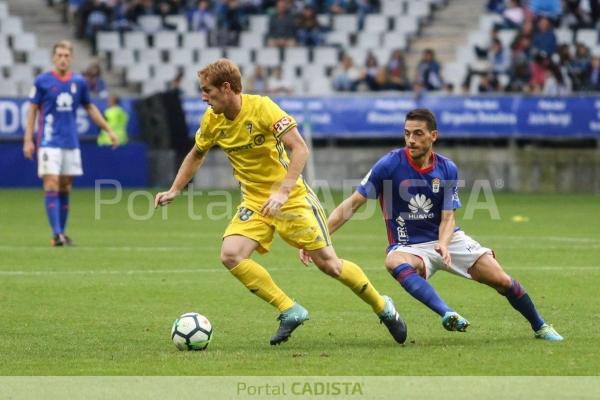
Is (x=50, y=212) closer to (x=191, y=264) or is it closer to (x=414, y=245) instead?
(x=191, y=264)

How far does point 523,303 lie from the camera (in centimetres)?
888

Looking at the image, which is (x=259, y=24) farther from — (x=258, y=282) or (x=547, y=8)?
(x=258, y=282)

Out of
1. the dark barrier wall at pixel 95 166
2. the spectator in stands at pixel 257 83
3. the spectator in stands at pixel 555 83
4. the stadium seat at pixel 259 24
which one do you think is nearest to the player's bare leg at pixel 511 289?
the spectator in stands at pixel 555 83

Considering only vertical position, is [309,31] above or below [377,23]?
below

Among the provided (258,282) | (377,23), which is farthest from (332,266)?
(377,23)

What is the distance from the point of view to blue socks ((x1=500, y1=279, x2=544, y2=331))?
8875 mm

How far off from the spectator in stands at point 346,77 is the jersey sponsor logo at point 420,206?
797 inches

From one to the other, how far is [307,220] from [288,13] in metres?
23.1

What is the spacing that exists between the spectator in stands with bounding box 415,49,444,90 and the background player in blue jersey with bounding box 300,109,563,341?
64.7 feet

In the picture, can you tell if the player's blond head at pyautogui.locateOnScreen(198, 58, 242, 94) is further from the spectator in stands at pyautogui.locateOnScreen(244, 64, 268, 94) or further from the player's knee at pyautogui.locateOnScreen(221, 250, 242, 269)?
the spectator in stands at pyautogui.locateOnScreen(244, 64, 268, 94)

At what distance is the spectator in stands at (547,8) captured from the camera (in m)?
30.6

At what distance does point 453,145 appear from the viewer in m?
28.2

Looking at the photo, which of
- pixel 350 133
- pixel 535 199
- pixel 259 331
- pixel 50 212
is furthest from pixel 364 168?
pixel 259 331

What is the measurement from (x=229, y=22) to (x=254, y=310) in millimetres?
22106
